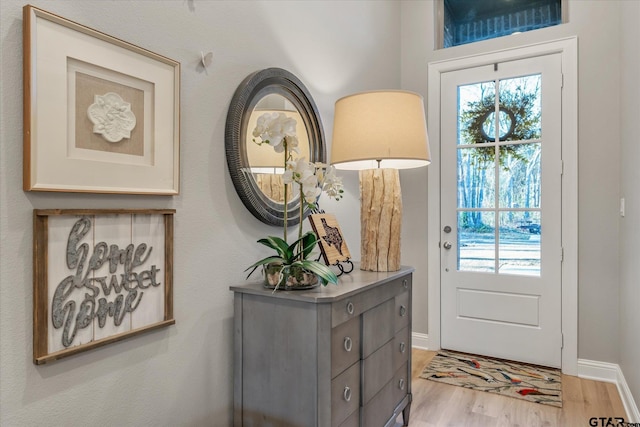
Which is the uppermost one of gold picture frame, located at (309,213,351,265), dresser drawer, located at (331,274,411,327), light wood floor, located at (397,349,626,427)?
gold picture frame, located at (309,213,351,265)

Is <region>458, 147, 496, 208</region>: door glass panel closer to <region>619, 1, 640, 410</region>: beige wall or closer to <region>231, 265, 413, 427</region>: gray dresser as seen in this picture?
<region>619, 1, 640, 410</region>: beige wall

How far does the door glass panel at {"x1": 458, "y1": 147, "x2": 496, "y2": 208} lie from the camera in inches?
117

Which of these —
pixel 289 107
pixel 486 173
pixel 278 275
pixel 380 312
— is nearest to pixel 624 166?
pixel 486 173

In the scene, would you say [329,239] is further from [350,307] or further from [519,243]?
[519,243]

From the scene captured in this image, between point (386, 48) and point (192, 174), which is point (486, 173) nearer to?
point (386, 48)

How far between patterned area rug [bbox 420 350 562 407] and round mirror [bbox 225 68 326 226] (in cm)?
161

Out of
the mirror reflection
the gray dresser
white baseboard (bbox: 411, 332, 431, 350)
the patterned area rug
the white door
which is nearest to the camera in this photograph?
the gray dresser

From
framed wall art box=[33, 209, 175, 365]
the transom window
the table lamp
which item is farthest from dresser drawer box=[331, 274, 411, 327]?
the transom window

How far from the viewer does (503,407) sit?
7.52 feet

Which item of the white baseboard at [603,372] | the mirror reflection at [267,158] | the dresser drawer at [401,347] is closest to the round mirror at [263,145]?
the mirror reflection at [267,158]

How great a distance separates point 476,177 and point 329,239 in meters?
1.68

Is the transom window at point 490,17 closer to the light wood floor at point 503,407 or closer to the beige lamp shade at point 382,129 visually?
the beige lamp shade at point 382,129

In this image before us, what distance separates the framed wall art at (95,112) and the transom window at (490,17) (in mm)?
2624

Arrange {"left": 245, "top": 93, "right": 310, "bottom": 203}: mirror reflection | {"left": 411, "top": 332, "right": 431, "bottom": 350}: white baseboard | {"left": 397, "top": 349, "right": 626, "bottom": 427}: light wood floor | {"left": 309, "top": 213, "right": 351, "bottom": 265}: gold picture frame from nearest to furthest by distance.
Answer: {"left": 245, "top": 93, "right": 310, "bottom": 203}: mirror reflection → {"left": 309, "top": 213, "right": 351, "bottom": 265}: gold picture frame → {"left": 397, "top": 349, "right": 626, "bottom": 427}: light wood floor → {"left": 411, "top": 332, "right": 431, "bottom": 350}: white baseboard
